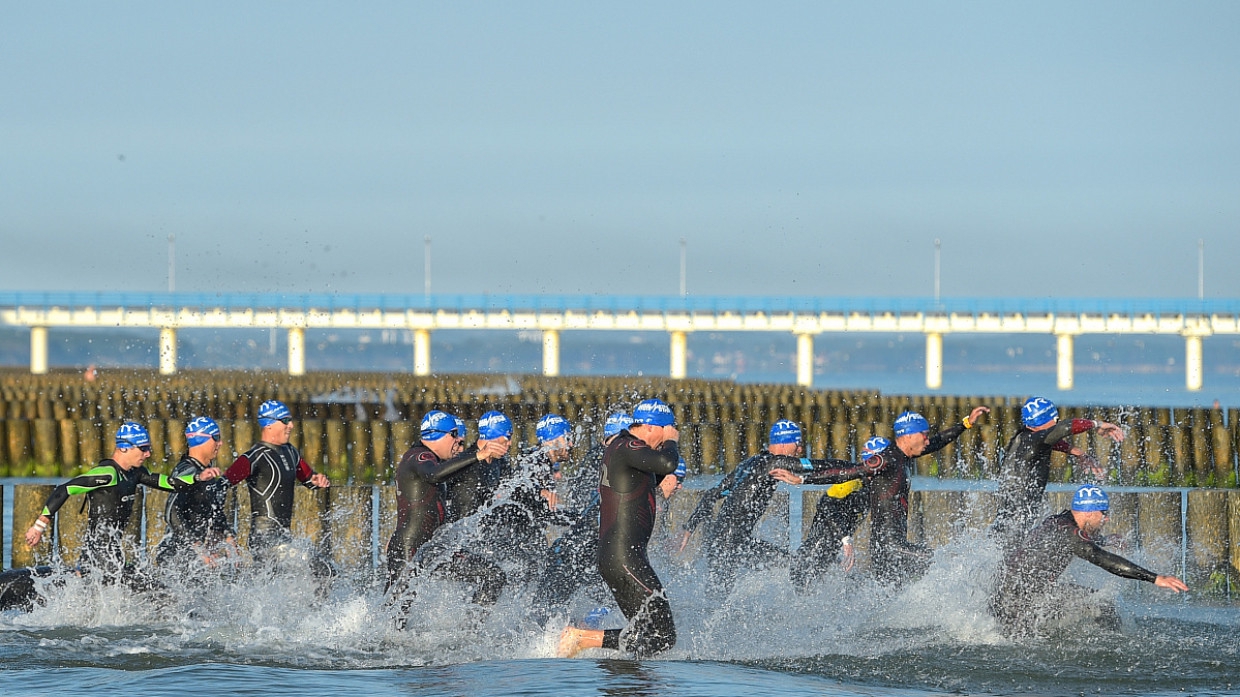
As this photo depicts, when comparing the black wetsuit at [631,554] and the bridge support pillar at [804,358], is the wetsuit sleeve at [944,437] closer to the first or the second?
the black wetsuit at [631,554]

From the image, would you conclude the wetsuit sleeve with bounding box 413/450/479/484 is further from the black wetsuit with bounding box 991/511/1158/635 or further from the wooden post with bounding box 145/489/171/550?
the black wetsuit with bounding box 991/511/1158/635

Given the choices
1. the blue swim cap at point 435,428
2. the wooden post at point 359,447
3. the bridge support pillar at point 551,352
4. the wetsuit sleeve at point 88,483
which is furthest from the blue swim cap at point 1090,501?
the bridge support pillar at point 551,352

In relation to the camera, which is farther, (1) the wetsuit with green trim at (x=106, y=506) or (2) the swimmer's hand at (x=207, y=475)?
(1) the wetsuit with green trim at (x=106, y=506)

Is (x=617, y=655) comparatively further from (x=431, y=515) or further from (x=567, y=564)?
(x=431, y=515)

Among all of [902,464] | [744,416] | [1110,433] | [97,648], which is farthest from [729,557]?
[744,416]

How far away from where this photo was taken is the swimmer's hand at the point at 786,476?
10414 millimetres

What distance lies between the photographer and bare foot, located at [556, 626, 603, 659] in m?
9.33

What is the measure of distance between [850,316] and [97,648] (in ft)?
225

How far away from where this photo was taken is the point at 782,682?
885 centimetres

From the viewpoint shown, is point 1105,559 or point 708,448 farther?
point 708,448

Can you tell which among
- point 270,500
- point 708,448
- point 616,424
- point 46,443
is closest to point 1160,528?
point 616,424

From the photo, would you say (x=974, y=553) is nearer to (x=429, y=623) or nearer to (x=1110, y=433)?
(x=1110, y=433)

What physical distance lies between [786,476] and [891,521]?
4.11 ft

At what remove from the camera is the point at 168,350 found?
7981cm
